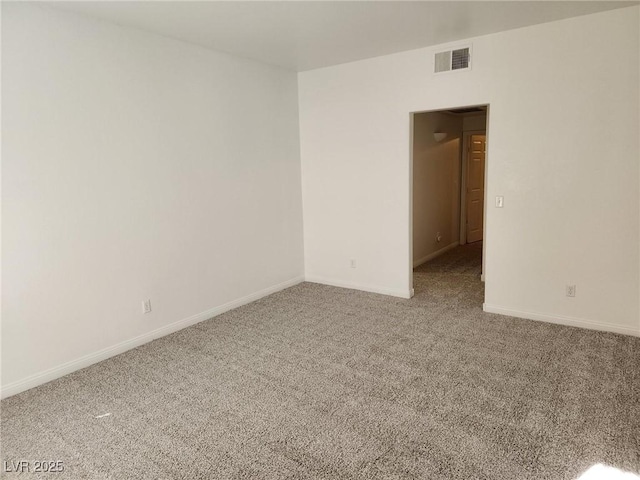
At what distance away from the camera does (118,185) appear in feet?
11.3

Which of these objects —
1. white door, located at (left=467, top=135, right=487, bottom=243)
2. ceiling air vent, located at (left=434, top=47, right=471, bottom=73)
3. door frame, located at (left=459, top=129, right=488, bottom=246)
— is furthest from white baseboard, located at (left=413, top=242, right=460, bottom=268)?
ceiling air vent, located at (left=434, top=47, right=471, bottom=73)

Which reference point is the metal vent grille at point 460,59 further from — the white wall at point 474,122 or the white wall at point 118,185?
the white wall at point 474,122

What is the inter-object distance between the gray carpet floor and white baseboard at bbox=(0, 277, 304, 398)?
7 cm

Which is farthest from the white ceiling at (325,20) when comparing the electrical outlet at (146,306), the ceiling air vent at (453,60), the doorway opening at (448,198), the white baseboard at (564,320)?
the white baseboard at (564,320)

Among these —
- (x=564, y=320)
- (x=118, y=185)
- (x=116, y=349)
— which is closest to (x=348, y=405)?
(x=116, y=349)

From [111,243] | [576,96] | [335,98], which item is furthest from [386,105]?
[111,243]

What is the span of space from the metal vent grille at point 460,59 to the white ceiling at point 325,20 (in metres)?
0.13

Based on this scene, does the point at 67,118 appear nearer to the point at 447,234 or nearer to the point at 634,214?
the point at 634,214

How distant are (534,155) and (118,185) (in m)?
3.61

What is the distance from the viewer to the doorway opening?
572cm

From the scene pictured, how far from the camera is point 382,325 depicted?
3.96 m

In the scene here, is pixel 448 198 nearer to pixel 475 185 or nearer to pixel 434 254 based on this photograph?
pixel 475 185

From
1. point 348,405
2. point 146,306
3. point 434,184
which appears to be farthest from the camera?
point 434,184

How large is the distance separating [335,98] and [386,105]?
2.22 feet
